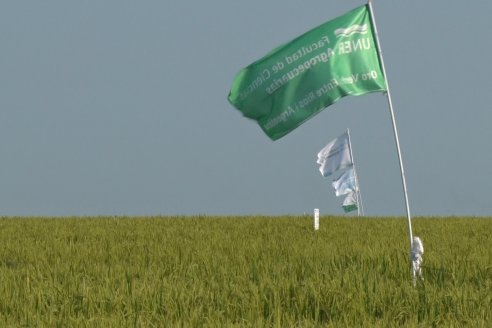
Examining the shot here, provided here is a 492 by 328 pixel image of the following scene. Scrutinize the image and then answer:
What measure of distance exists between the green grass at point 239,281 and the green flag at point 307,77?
210 centimetres

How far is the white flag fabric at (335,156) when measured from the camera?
3083 cm

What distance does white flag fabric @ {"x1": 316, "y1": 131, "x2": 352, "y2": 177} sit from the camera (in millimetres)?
30828

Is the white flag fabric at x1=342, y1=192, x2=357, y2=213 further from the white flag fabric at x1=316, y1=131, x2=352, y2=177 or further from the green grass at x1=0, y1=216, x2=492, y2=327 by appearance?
the green grass at x1=0, y1=216, x2=492, y2=327

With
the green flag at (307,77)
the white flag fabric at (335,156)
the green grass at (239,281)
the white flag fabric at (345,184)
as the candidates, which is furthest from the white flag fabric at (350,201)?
the green flag at (307,77)

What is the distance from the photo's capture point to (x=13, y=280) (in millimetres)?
11852

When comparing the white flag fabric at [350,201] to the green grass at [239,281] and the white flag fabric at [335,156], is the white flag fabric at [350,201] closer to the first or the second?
the white flag fabric at [335,156]

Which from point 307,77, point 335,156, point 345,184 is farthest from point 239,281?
point 345,184

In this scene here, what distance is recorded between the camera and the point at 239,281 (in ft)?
37.9

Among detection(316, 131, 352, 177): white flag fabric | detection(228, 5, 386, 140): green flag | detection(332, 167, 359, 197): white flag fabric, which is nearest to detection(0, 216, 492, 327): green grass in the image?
detection(228, 5, 386, 140): green flag

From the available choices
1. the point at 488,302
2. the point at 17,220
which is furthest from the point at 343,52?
the point at 17,220

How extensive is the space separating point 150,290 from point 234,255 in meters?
5.86

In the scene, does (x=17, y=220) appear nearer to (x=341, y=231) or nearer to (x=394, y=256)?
(x=341, y=231)

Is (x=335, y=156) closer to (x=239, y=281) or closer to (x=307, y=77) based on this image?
(x=239, y=281)

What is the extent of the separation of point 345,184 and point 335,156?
147 cm
